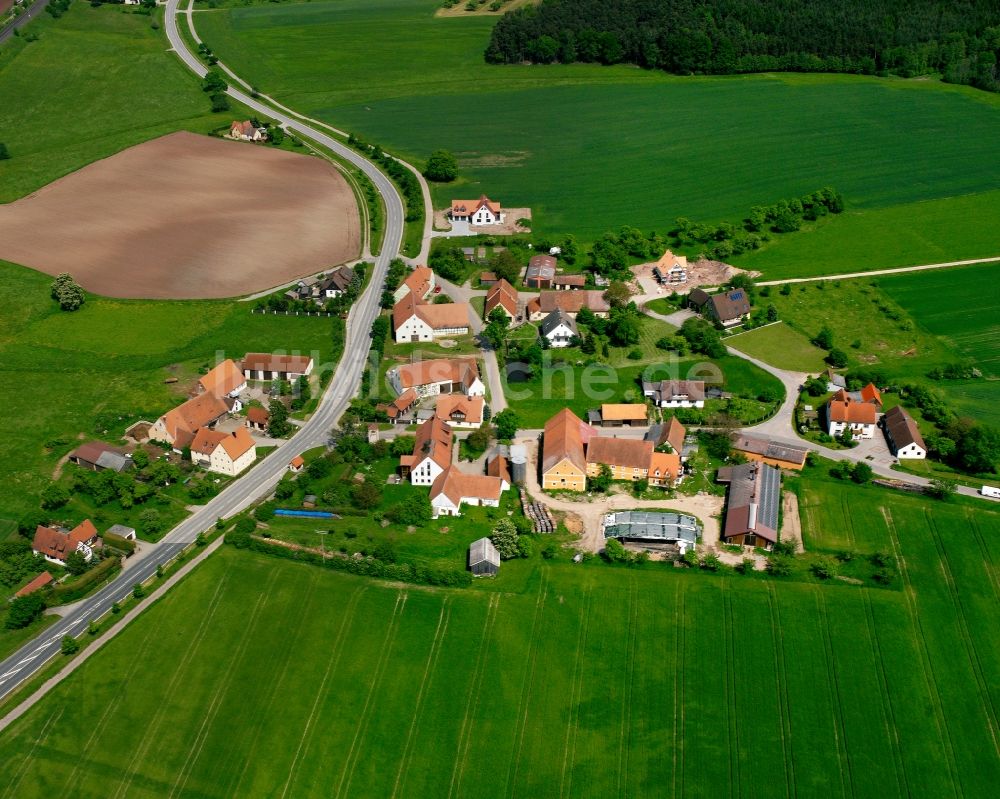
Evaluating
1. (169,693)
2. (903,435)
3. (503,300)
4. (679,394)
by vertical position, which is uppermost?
(503,300)

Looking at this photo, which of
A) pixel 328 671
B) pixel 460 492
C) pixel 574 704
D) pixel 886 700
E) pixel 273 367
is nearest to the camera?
pixel 886 700

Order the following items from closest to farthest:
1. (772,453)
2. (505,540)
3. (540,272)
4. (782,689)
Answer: (782,689) < (505,540) < (772,453) < (540,272)

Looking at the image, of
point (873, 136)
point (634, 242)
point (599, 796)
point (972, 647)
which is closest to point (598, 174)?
point (634, 242)

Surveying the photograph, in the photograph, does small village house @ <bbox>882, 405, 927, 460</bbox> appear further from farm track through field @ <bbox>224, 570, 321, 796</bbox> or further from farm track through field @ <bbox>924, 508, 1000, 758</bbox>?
farm track through field @ <bbox>224, 570, 321, 796</bbox>

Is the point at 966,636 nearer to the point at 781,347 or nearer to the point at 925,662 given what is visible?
the point at 925,662

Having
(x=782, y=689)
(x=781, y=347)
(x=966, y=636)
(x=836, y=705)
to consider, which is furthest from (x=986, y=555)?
(x=781, y=347)

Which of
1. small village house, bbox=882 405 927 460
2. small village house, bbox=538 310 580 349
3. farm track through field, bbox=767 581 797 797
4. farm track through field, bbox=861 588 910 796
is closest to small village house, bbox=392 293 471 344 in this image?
small village house, bbox=538 310 580 349
